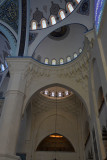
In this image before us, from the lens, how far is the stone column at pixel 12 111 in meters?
6.54

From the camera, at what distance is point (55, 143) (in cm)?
1403

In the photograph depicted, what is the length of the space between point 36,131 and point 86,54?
8400 mm

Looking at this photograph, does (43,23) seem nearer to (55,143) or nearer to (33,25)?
(33,25)

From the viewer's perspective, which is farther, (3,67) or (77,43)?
(3,67)

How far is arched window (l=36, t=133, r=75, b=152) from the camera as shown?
13641 mm

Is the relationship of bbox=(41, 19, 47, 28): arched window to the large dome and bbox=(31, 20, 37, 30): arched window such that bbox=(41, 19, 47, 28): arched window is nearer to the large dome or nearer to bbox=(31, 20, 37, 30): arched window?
bbox=(31, 20, 37, 30): arched window

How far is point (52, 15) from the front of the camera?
11.2 m

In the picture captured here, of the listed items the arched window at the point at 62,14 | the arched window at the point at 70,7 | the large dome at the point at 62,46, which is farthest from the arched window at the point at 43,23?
the arched window at the point at 70,7

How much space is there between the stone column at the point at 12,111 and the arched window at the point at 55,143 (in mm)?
7168

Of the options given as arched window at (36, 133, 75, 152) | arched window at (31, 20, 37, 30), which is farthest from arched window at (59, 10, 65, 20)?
arched window at (36, 133, 75, 152)

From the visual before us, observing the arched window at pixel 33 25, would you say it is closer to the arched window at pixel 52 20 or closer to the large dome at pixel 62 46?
the arched window at pixel 52 20

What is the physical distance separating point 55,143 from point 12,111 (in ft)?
26.9

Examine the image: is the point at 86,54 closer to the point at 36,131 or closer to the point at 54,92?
the point at 54,92

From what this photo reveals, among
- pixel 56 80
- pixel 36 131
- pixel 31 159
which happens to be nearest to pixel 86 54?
pixel 56 80
